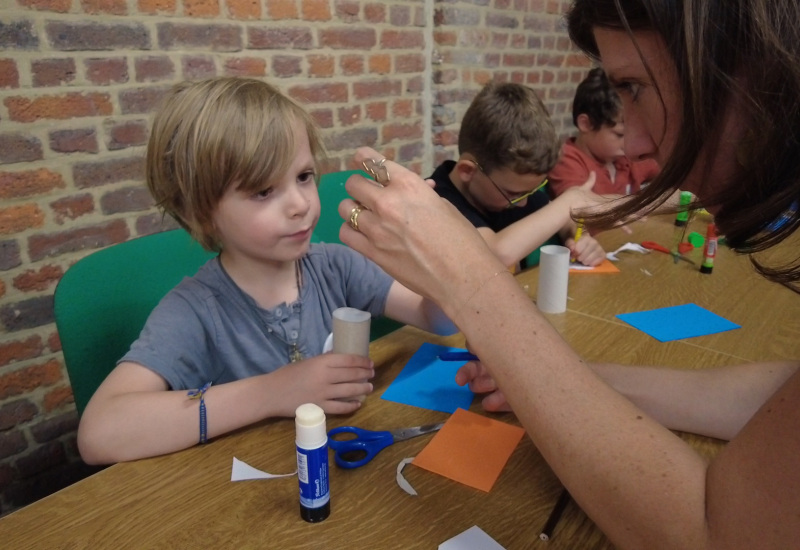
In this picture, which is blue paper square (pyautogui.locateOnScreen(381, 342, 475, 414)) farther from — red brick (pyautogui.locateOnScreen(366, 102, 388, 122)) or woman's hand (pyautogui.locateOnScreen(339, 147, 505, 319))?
red brick (pyautogui.locateOnScreen(366, 102, 388, 122))

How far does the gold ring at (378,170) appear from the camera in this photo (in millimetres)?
739

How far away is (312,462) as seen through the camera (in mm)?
621

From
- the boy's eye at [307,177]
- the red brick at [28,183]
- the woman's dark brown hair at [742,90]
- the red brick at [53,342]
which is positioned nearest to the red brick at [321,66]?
the red brick at [28,183]

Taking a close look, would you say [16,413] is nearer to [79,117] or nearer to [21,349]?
[21,349]

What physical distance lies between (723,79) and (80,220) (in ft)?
4.72

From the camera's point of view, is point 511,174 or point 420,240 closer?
point 420,240

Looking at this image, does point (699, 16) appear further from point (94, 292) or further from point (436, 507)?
point (94, 292)

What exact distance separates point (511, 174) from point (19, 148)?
1.23m

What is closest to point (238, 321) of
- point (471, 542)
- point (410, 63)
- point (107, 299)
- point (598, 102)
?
point (107, 299)

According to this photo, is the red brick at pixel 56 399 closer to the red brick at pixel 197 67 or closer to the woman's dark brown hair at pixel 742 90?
the red brick at pixel 197 67

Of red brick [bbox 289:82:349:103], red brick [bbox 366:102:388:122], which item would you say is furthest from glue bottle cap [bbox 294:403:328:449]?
red brick [bbox 366:102:388:122]

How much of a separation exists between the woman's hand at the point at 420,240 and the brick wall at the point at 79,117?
993 mm

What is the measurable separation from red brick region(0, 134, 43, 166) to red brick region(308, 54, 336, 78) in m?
0.86

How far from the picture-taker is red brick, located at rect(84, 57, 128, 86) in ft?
4.63
